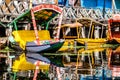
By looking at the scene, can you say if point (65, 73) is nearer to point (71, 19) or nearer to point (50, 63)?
point (50, 63)

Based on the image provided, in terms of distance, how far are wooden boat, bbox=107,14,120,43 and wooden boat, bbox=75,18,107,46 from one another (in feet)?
2.01

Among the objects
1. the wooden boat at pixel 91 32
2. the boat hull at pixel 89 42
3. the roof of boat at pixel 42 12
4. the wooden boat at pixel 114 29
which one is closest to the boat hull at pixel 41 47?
the roof of boat at pixel 42 12

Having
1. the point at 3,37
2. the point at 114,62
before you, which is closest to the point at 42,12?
the point at 3,37

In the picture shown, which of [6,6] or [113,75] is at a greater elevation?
[6,6]

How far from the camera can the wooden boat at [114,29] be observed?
3561cm

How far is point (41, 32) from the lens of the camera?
3117cm

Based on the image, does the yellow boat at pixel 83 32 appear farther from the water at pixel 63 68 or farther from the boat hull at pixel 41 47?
the water at pixel 63 68

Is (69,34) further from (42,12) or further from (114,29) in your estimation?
(42,12)

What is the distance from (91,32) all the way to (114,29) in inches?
89.5

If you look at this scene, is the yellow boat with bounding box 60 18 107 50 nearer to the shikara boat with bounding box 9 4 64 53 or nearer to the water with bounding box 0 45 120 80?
the shikara boat with bounding box 9 4 64 53

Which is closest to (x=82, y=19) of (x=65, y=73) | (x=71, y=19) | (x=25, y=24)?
(x=71, y=19)

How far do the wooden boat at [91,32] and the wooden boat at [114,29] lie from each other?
0.61 m

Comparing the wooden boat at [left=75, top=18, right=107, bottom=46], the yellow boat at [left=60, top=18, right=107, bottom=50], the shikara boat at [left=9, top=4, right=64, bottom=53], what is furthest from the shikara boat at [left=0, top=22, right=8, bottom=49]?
the wooden boat at [left=75, top=18, right=107, bottom=46]

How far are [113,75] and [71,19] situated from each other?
20232 mm
